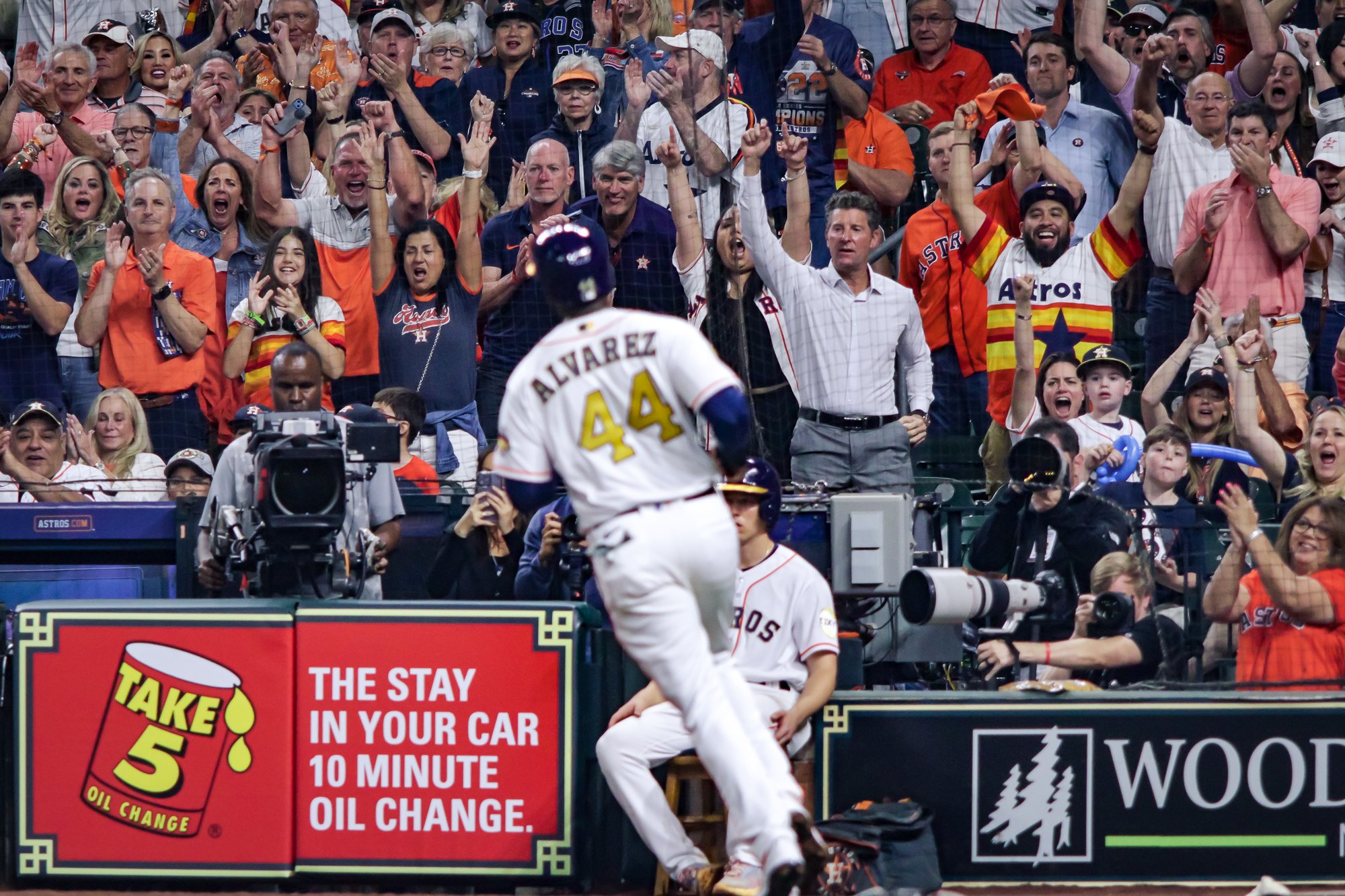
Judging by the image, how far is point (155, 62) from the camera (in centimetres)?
1041

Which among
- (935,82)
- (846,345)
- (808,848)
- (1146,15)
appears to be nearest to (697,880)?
(808,848)

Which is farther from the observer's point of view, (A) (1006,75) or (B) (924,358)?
(A) (1006,75)

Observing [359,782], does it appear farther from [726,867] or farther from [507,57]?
[507,57]

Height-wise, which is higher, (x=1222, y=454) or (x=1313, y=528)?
(x=1222, y=454)

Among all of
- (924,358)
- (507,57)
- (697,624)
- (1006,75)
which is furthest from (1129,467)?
(507,57)

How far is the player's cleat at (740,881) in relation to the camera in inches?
200

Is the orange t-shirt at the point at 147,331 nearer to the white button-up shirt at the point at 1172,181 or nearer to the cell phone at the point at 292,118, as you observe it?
the cell phone at the point at 292,118

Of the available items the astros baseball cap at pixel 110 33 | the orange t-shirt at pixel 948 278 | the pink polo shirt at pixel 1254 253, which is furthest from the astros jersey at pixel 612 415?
the astros baseball cap at pixel 110 33

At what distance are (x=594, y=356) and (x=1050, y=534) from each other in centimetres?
224

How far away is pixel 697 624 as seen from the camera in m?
4.58

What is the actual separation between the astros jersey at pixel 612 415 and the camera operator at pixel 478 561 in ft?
5.45

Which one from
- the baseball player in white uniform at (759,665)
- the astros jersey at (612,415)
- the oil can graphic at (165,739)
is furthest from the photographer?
the oil can graphic at (165,739)

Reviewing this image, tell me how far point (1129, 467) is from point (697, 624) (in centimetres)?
341

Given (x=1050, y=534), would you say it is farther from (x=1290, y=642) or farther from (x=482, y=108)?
(x=482, y=108)
